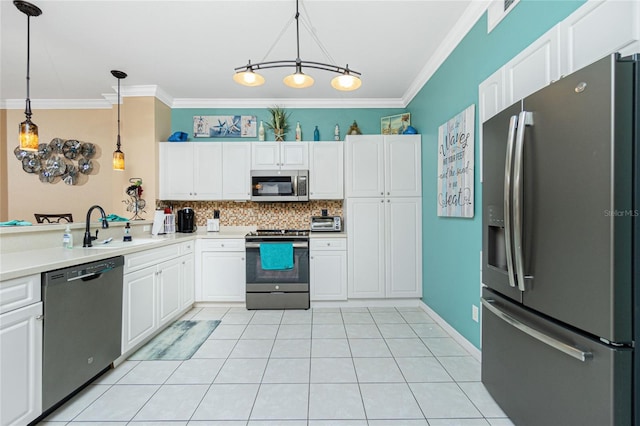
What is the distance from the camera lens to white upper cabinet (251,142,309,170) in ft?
12.8

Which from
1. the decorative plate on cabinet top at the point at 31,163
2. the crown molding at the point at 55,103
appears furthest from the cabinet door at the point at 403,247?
the decorative plate on cabinet top at the point at 31,163

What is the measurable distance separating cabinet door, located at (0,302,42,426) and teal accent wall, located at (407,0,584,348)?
9.30 ft

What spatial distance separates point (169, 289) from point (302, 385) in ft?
5.84

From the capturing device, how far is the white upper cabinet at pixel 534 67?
1.49 meters

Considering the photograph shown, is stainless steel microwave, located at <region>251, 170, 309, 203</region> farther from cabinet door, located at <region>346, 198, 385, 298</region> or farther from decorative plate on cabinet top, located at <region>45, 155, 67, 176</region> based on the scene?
decorative plate on cabinet top, located at <region>45, 155, 67, 176</region>

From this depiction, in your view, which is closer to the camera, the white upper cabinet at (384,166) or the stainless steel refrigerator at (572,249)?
the stainless steel refrigerator at (572,249)

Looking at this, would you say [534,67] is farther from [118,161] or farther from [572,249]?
[118,161]

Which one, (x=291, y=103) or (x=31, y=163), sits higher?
(x=291, y=103)

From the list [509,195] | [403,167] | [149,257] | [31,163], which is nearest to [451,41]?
[403,167]

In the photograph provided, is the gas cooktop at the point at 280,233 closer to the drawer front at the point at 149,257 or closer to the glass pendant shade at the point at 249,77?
the drawer front at the point at 149,257

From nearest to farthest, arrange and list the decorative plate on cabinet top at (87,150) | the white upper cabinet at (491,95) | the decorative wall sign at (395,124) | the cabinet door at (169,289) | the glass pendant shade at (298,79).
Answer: the white upper cabinet at (491,95)
the glass pendant shade at (298,79)
the cabinet door at (169,289)
the decorative wall sign at (395,124)
the decorative plate on cabinet top at (87,150)

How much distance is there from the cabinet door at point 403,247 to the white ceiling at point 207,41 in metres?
1.53

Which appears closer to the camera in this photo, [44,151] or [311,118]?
[44,151]

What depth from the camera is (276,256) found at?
3.49 m
